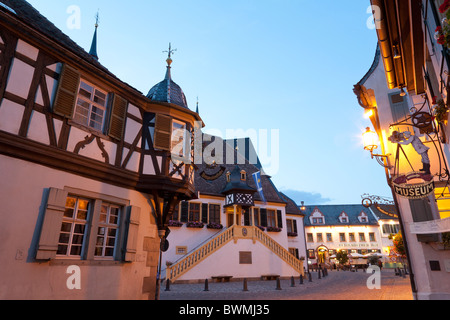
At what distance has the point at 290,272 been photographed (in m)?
22.3

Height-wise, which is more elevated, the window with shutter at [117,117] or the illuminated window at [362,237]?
the window with shutter at [117,117]

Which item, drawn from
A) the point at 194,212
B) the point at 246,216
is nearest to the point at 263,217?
the point at 246,216

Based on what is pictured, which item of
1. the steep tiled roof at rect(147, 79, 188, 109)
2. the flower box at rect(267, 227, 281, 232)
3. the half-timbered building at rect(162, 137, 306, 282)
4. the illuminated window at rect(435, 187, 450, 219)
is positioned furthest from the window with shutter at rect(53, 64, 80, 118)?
the flower box at rect(267, 227, 281, 232)

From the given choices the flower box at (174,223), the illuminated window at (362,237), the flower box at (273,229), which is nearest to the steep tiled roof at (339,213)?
the illuminated window at (362,237)

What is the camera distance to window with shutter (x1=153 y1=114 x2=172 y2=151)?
9.84 m

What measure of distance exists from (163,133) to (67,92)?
3309mm

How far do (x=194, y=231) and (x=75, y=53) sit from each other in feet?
53.2

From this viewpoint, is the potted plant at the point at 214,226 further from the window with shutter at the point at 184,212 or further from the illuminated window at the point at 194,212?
the window with shutter at the point at 184,212

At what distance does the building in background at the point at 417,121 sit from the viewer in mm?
5355

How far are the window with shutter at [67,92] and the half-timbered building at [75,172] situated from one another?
0.03m

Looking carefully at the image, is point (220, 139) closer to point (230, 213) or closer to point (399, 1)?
point (230, 213)

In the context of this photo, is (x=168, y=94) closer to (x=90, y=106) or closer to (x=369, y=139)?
(x=90, y=106)

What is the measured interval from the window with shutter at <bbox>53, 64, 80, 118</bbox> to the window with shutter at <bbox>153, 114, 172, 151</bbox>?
2873 millimetres

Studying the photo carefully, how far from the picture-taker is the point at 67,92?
7.65m
